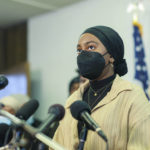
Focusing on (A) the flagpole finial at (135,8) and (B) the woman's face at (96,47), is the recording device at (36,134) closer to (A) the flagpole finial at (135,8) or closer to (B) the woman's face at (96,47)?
(B) the woman's face at (96,47)

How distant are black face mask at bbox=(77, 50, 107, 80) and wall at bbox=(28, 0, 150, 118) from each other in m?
2.78

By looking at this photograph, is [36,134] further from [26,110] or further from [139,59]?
[139,59]

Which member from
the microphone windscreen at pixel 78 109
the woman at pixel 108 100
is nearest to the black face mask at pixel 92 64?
the woman at pixel 108 100

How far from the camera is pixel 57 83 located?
19.5ft

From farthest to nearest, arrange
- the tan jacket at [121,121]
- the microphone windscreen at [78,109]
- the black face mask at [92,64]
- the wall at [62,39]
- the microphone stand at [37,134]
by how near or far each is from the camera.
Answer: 1. the wall at [62,39]
2. the black face mask at [92,64]
3. the tan jacket at [121,121]
4. the microphone windscreen at [78,109]
5. the microphone stand at [37,134]

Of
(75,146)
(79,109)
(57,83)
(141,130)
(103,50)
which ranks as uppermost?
(103,50)

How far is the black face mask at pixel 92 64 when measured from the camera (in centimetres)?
181

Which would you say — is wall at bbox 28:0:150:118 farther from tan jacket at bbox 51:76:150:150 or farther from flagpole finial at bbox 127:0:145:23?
tan jacket at bbox 51:76:150:150

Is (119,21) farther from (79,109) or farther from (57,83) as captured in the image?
(79,109)

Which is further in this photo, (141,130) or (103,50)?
(103,50)

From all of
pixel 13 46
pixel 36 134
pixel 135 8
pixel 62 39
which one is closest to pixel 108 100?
pixel 36 134

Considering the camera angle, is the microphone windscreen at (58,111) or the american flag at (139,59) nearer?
the microphone windscreen at (58,111)

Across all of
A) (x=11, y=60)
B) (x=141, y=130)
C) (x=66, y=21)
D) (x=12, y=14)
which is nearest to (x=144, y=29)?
(x=66, y=21)

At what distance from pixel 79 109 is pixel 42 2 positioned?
171 inches
